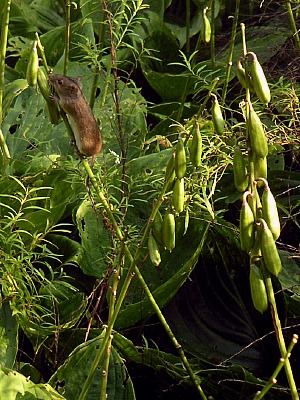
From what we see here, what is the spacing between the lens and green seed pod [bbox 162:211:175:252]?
897mm

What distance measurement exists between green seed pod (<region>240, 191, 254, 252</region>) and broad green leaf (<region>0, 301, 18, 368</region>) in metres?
0.65

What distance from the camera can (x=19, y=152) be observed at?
6.15 feet

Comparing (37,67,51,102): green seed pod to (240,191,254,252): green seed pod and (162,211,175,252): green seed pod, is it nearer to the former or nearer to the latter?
(162,211,175,252): green seed pod

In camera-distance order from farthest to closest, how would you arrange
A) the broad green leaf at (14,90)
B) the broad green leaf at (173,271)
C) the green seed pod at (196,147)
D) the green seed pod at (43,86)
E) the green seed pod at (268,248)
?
the broad green leaf at (14,90)
the broad green leaf at (173,271)
the green seed pod at (43,86)
the green seed pod at (196,147)
the green seed pod at (268,248)

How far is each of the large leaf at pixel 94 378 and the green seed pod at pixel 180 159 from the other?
1.66ft

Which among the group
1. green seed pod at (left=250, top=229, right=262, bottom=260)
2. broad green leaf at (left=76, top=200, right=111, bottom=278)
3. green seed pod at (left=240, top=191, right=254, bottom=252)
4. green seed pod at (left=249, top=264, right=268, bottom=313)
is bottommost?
broad green leaf at (left=76, top=200, right=111, bottom=278)

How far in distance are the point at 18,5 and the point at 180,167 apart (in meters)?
1.86

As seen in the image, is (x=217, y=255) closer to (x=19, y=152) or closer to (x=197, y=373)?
(x=197, y=373)

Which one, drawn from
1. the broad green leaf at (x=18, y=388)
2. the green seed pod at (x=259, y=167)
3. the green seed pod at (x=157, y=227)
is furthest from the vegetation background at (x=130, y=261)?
the green seed pod at (x=259, y=167)

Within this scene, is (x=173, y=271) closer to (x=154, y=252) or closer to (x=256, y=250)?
(x=154, y=252)

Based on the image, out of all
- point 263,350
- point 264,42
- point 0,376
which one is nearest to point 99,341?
point 0,376

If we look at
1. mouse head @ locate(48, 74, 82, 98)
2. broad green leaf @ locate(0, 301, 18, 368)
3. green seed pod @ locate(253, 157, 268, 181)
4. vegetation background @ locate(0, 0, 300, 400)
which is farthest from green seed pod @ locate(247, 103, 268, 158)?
broad green leaf @ locate(0, 301, 18, 368)

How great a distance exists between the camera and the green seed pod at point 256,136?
2.56 feet

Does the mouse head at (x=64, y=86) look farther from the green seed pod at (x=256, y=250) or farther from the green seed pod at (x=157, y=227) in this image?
the green seed pod at (x=256, y=250)
